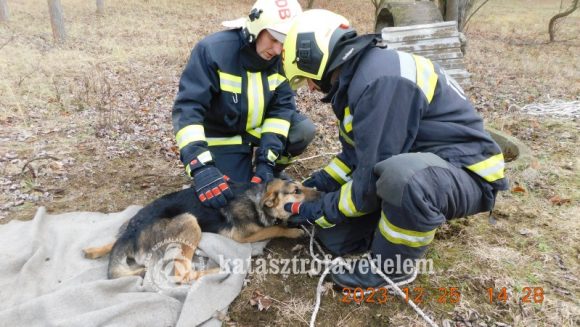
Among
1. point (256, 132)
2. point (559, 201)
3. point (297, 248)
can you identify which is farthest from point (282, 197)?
point (559, 201)

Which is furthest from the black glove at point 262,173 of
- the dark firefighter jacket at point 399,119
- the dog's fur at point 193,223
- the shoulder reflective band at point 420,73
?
the shoulder reflective band at point 420,73

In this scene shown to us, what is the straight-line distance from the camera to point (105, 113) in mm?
6719

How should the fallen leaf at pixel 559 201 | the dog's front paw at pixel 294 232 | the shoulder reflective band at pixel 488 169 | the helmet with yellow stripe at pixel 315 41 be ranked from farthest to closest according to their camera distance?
the fallen leaf at pixel 559 201 → the dog's front paw at pixel 294 232 → the shoulder reflective band at pixel 488 169 → the helmet with yellow stripe at pixel 315 41

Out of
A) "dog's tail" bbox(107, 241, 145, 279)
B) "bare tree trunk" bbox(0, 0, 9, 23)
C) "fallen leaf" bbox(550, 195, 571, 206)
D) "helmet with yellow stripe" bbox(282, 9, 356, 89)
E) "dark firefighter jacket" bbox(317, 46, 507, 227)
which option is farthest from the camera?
"bare tree trunk" bbox(0, 0, 9, 23)

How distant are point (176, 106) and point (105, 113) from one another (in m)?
3.67

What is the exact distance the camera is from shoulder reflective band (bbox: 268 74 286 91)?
420cm

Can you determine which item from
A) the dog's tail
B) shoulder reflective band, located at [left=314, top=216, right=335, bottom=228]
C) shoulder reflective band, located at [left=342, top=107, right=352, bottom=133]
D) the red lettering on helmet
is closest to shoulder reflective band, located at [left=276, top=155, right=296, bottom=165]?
shoulder reflective band, located at [left=314, top=216, right=335, bottom=228]

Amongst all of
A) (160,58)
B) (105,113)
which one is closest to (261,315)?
(105,113)

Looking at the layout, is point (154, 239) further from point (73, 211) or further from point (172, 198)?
point (73, 211)

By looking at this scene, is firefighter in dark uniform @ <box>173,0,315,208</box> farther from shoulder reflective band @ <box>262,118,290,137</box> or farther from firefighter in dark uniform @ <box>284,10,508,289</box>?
firefighter in dark uniform @ <box>284,10,508,289</box>

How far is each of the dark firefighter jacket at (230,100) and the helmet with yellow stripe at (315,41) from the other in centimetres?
108

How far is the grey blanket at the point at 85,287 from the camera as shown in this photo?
113 inches

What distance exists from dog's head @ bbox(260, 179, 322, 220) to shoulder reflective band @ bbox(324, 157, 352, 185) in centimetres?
25

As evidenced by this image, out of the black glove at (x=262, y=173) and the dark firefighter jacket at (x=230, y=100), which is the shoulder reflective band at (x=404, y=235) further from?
the dark firefighter jacket at (x=230, y=100)
